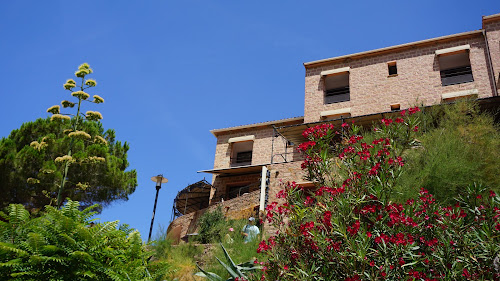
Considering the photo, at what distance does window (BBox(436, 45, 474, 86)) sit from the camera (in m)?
18.6

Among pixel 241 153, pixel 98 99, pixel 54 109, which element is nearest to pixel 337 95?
pixel 241 153

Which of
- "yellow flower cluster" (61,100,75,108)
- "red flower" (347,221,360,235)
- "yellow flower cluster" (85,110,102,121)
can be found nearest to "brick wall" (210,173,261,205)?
"yellow flower cluster" (85,110,102,121)

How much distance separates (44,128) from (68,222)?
1680 cm

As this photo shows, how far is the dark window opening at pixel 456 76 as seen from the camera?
18.5m

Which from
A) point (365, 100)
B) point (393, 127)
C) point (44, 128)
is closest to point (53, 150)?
point (44, 128)

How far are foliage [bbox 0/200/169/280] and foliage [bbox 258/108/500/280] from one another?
1.76 metres

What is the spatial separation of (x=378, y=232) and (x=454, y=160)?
612cm

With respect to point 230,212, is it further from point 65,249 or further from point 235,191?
point 65,249

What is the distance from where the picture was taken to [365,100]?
1978 cm

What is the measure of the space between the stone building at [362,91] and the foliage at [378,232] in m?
9.50

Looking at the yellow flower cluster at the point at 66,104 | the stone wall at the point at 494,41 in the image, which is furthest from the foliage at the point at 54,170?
the stone wall at the point at 494,41

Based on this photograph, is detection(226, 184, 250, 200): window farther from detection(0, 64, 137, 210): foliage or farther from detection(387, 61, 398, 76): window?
detection(387, 61, 398, 76): window

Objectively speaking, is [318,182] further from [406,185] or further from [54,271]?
[406,185]

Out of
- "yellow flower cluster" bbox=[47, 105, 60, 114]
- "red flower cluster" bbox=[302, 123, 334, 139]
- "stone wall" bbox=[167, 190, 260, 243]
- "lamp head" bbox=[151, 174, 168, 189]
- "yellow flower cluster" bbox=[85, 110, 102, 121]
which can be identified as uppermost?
"yellow flower cluster" bbox=[47, 105, 60, 114]
